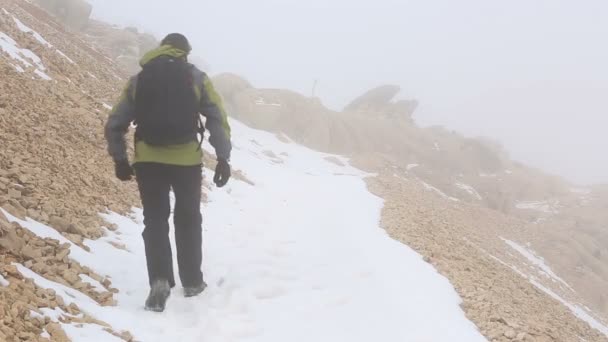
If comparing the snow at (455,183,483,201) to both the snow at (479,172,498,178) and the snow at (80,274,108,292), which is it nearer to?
the snow at (479,172,498,178)

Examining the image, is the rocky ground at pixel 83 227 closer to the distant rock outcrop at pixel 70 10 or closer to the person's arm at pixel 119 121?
the person's arm at pixel 119 121

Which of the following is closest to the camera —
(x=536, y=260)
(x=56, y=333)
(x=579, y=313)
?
(x=56, y=333)

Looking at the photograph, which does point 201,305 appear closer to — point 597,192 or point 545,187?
point 545,187

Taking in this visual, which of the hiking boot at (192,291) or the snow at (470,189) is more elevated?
the hiking boot at (192,291)

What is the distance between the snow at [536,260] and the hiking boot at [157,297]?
2190 centimetres

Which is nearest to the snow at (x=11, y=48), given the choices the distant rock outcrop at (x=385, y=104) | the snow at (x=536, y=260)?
the snow at (x=536, y=260)

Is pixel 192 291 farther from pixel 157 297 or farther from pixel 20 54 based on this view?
pixel 20 54

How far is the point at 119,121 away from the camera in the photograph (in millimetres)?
5125

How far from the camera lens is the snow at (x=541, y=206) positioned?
4465 cm

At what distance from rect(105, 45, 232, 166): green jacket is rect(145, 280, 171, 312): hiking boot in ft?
4.15

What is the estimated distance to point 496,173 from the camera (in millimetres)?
55938

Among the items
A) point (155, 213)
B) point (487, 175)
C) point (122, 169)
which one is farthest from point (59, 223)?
point (487, 175)

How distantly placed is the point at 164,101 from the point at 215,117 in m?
0.58

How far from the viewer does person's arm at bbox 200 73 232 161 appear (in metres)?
5.22
